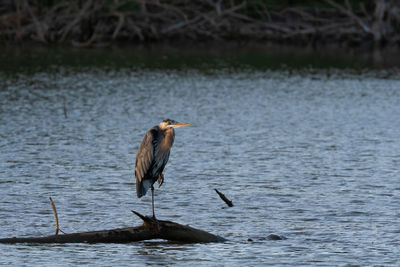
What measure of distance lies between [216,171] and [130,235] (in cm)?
705

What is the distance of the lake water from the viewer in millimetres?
12492

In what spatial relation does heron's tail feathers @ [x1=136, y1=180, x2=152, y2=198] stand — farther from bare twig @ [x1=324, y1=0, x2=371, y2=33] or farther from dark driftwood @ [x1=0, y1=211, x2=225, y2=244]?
bare twig @ [x1=324, y1=0, x2=371, y2=33]

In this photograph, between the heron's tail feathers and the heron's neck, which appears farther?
the heron's tail feathers

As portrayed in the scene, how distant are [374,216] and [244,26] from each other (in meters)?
44.3

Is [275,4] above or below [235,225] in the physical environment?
above

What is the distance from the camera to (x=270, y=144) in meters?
22.5

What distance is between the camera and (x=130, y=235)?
1203 cm

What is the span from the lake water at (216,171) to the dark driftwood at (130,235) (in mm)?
238

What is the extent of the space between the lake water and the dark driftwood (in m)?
0.24

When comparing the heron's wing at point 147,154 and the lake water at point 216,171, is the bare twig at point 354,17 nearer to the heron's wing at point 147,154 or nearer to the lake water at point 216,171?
the lake water at point 216,171

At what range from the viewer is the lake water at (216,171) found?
1249 centimetres

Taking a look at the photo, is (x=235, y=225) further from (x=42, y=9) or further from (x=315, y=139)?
(x=42, y=9)

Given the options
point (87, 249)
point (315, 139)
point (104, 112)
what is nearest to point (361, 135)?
point (315, 139)

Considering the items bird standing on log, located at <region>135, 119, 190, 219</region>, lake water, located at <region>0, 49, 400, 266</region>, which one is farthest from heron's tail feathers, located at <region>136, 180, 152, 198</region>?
lake water, located at <region>0, 49, 400, 266</region>
